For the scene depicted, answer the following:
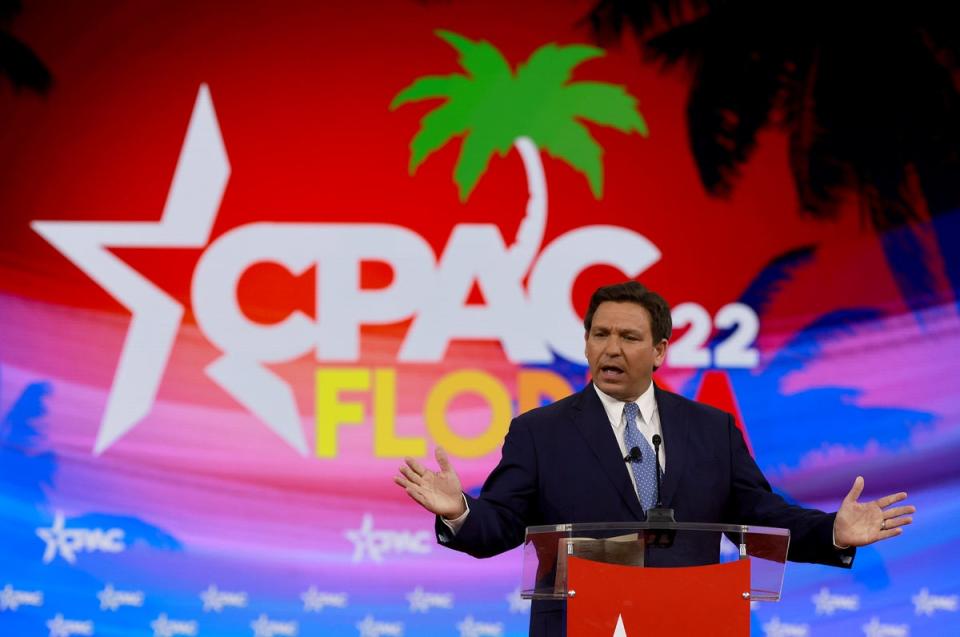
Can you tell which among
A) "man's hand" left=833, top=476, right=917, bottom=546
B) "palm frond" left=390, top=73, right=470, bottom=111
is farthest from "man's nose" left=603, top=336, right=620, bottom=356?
"palm frond" left=390, top=73, right=470, bottom=111

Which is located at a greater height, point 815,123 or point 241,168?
point 815,123

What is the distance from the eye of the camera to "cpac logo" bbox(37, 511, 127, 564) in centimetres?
524

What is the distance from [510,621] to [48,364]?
2.24 m

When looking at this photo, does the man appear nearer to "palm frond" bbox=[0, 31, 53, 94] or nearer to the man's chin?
the man's chin

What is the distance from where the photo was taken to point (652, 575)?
2412mm

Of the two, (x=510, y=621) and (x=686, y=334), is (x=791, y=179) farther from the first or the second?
(x=510, y=621)

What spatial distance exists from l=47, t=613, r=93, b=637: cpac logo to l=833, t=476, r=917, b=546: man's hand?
3.56 metres

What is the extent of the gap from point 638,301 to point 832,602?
8.78 ft

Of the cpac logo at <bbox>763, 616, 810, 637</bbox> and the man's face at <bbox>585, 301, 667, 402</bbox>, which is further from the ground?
the man's face at <bbox>585, 301, 667, 402</bbox>

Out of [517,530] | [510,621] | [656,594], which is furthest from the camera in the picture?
[510,621]

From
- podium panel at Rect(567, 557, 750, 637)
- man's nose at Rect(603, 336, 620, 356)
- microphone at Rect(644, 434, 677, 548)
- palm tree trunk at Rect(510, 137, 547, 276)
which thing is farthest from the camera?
palm tree trunk at Rect(510, 137, 547, 276)

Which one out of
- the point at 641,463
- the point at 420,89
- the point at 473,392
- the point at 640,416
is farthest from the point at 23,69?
the point at 641,463

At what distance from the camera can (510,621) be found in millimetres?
5258

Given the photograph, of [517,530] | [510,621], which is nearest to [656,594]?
[517,530]
